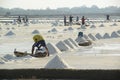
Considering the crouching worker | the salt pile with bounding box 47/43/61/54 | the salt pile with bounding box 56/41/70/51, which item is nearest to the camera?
the crouching worker

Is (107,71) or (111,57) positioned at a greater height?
(107,71)

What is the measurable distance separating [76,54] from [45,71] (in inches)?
247

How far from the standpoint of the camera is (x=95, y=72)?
928cm

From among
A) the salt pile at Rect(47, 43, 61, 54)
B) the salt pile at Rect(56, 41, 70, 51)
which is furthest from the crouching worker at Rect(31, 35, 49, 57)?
the salt pile at Rect(56, 41, 70, 51)

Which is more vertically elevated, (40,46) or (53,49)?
(40,46)

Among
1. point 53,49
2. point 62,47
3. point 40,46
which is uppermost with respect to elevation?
point 40,46

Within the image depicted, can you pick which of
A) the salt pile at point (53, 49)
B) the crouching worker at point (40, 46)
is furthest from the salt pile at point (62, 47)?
the crouching worker at point (40, 46)

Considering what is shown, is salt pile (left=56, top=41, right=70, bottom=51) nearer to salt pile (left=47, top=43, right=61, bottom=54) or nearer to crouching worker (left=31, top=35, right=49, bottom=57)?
salt pile (left=47, top=43, right=61, bottom=54)

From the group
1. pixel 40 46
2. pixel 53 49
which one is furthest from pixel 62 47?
pixel 40 46

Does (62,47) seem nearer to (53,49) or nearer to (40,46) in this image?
(53,49)

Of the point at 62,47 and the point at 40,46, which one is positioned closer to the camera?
the point at 40,46

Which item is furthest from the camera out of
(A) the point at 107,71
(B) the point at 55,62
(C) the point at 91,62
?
(C) the point at 91,62

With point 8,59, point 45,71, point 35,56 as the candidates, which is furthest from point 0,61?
point 45,71

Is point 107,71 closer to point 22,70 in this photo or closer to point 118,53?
point 22,70
